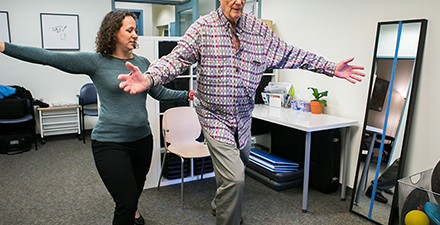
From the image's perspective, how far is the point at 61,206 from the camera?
258cm

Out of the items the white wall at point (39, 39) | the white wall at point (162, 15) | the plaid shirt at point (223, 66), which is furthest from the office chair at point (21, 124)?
the plaid shirt at point (223, 66)

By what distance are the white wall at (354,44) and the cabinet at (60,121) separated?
339 centimetres

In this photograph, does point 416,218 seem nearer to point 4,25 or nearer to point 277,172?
point 277,172

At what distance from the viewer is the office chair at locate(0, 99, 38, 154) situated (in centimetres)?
413

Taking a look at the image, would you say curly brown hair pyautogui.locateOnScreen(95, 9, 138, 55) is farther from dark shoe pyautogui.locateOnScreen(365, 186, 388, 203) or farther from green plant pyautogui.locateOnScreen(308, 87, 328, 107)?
dark shoe pyautogui.locateOnScreen(365, 186, 388, 203)

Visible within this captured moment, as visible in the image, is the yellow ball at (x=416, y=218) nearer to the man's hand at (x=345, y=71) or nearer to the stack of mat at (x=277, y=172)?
the man's hand at (x=345, y=71)

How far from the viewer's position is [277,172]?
2961 mm

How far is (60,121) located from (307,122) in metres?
4.08

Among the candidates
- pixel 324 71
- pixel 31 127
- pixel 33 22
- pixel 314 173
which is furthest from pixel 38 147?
pixel 324 71

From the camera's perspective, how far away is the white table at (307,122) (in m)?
2.46

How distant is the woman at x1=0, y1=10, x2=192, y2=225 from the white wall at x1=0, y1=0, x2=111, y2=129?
3.71 metres

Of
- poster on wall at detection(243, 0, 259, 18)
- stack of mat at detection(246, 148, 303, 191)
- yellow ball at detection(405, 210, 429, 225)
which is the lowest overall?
stack of mat at detection(246, 148, 303, 191)

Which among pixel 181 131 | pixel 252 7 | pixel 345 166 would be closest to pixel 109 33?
pixel 181 131

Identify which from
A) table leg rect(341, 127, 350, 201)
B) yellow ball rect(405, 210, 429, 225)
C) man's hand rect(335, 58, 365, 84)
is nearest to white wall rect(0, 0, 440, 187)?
table leg rect(341, 127, 350, 201)
